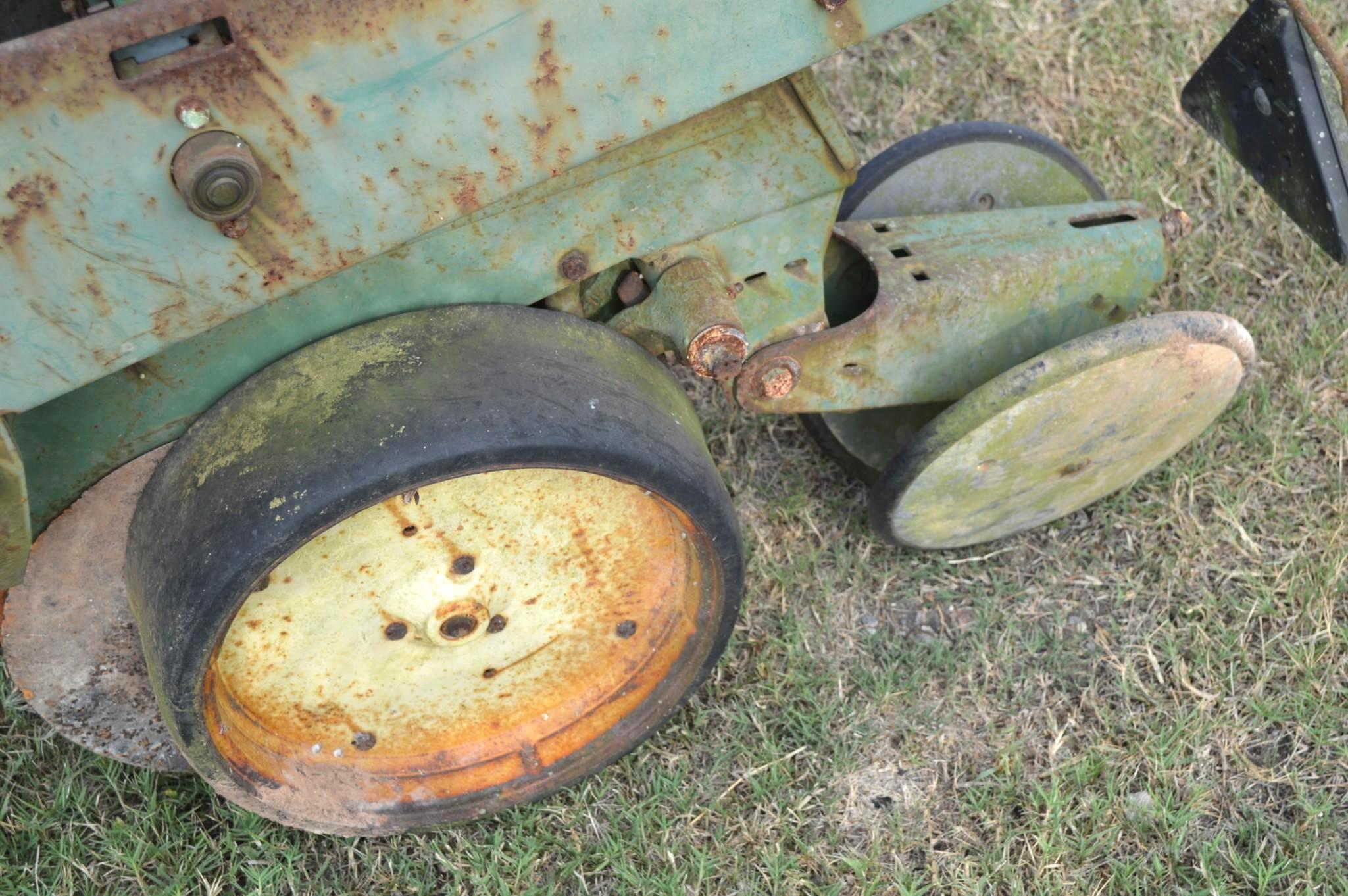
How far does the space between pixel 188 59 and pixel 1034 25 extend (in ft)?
9.06

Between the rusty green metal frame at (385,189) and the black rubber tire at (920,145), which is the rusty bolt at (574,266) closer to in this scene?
the rusty green metal frame at (385,189)

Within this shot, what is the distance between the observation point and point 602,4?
1775 mm

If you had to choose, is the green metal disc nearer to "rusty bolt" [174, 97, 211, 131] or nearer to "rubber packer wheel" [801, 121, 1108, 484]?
"rubber packer wheel" [801, 121, 1108, 484]

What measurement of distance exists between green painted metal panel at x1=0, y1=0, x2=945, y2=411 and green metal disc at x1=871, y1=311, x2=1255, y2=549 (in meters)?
0.73

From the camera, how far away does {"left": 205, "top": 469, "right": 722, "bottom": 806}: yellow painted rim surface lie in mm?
2059

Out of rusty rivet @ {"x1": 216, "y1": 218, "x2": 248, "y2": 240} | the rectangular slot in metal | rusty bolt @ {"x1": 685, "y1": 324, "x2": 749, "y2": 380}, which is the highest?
the rectangular slot in metal

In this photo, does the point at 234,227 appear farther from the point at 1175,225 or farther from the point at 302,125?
the point at 1175,225

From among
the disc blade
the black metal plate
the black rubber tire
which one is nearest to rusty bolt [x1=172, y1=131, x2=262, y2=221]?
the disc blade

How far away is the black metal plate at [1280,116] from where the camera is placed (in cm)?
228

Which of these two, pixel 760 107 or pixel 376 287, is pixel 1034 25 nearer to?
pixel 760 107

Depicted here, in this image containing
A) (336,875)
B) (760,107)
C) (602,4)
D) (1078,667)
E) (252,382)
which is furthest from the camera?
(1078,667)

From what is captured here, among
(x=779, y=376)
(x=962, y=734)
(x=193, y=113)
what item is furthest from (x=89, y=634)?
(x=962, y=734)

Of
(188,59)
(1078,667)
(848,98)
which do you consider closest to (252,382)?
(188,59)

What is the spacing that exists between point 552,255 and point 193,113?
60cm
